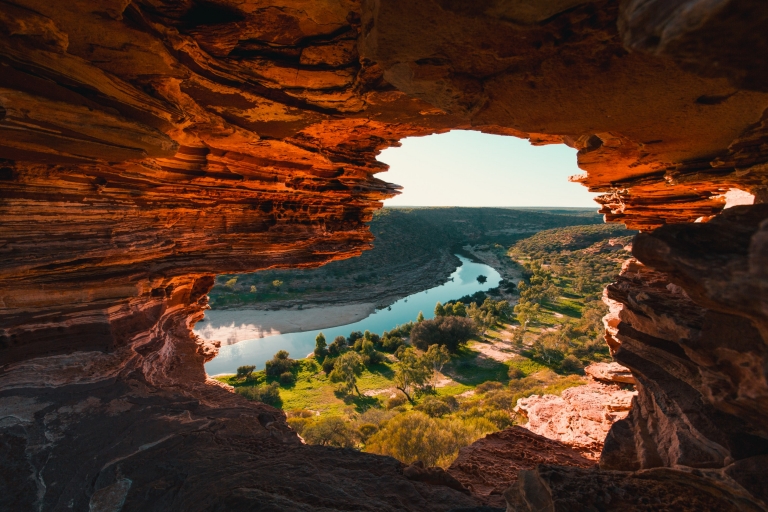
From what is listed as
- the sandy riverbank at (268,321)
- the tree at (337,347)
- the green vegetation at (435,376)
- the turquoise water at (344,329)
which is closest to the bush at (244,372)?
the green vegetation at (435,376)

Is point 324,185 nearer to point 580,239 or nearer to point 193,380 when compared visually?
point 193,380

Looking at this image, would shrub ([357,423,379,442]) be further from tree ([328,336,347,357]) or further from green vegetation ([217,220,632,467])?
tree ([328,336,347,357])

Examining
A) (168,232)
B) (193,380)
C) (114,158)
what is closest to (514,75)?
(114,158)

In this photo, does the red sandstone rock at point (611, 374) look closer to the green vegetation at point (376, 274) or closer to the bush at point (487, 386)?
the bush at point (487, 386)

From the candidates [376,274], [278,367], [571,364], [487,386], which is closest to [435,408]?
[487,386]

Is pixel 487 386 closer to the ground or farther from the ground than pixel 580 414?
closer to the ground

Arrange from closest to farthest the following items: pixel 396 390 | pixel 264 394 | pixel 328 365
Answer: pixel 264 394, pixel 396 390, pixel 328 365

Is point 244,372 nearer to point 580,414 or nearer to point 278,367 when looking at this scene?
point 278,367
